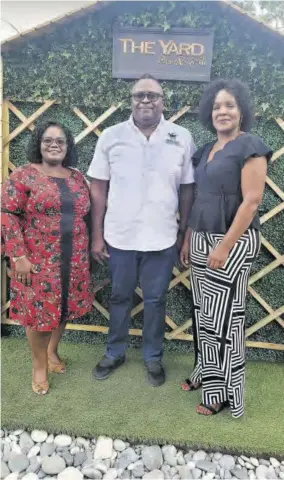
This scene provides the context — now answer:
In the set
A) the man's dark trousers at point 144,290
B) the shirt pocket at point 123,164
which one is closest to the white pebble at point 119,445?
the man's dark trousers at point 144,290

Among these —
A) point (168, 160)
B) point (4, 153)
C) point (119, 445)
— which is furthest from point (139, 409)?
point (4, 153)

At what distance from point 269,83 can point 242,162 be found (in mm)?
731

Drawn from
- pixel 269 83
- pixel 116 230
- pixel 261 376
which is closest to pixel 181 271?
pixel 116 230

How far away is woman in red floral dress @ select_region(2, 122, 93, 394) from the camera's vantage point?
1719mm

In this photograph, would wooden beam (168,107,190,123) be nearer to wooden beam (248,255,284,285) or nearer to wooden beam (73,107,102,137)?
wooden beam (73,107,102,137)

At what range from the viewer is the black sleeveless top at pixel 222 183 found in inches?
61.2

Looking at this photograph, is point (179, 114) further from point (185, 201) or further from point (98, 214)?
A: point (98, 214)

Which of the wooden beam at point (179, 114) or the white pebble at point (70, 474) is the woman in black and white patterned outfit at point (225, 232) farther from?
the white pebble at point (70, 474)

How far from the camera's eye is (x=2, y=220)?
5.58ft

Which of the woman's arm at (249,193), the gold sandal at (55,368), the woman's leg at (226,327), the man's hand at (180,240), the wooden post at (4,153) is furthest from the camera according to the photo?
the wooden post at (4,153)

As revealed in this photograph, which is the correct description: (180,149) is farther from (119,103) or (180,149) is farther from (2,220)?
(2,220)

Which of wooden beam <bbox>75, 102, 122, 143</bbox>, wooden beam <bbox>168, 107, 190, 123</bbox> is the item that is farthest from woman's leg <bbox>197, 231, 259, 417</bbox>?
wooden beam <bbox>75, 102, 122, 143</bbox>

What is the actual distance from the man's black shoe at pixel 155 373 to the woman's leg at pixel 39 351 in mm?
498

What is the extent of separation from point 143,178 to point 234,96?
50cm
